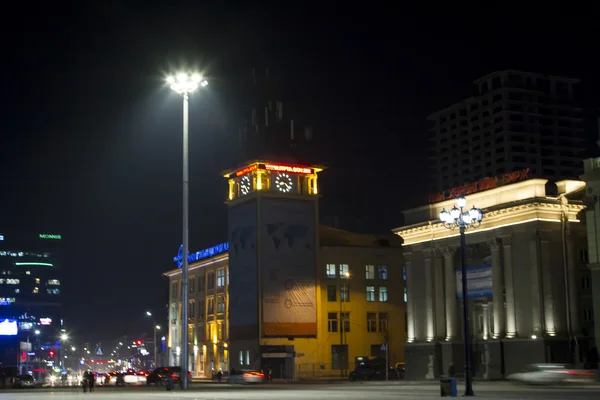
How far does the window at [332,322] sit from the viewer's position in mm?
105625

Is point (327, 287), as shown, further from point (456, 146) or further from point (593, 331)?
point (456, 146)

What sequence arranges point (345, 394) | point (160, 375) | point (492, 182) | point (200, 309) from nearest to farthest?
1. point (345, 394)
2. point (160, 375)
3. point (492, 182)
4. point (200, 309)

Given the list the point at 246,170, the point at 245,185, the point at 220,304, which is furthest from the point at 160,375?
the point at 220,304

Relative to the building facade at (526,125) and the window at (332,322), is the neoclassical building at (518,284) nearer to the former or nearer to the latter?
the window at (332,322)

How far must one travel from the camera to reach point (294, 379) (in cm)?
9956

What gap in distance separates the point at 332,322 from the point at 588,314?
38137 millimetres

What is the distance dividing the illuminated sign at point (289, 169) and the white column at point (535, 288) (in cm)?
3946

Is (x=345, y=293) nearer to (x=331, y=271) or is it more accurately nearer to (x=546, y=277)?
(x=331, y=271)

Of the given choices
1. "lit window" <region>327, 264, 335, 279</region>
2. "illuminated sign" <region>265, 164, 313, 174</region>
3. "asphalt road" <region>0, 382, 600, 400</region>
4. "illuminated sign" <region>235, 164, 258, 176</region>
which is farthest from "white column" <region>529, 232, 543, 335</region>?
"illuminated sign" <region>235, 164, 258, 176</region>

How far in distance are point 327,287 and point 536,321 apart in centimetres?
3798

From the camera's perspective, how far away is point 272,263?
102375 mm

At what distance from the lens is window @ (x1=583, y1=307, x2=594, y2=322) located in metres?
74.3

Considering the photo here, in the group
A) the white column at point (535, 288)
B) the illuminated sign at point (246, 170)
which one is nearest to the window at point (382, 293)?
the illuminated sign at point (246, 170)

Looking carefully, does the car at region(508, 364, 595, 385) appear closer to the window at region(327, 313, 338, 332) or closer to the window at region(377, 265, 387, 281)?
the window at region(327, 313, 338, 332)
